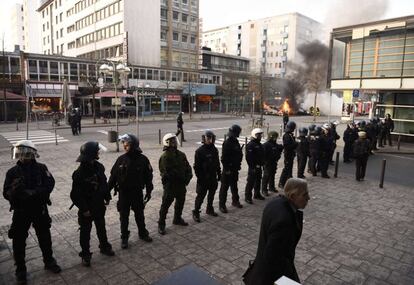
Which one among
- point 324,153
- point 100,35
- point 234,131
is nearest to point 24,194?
point 234,131

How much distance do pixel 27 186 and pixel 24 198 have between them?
0.16 metres

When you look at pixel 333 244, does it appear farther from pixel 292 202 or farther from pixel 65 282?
pixel 65 282

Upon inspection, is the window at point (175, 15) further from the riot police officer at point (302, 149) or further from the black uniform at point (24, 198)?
the black uniform at point (24, 198)

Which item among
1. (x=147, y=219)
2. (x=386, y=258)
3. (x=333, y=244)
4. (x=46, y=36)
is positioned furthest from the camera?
(x=46, y=36)

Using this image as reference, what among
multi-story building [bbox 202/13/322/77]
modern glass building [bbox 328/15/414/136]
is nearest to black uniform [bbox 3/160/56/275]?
modern glass building [bbox 328/15/414/136]

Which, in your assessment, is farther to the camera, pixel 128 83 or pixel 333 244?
pixel 128 83

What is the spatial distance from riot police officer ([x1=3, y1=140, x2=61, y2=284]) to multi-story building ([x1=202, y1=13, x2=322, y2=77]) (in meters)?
69.7

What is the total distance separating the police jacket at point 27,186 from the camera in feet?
13.0

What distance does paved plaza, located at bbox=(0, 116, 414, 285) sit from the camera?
174 inches

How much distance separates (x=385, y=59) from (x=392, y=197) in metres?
13.7

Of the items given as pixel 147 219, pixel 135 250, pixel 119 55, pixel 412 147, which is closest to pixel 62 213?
pixel 147 219

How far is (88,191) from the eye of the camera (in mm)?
4445

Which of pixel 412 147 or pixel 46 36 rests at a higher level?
pixel 46 36

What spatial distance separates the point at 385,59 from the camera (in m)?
18.9
